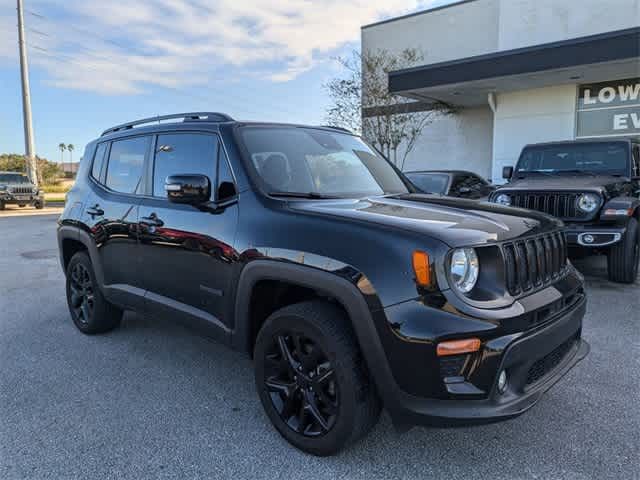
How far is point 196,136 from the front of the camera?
3379 mm

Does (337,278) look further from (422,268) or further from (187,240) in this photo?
(187,240)

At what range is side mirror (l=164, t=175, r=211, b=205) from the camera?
9.58 ft

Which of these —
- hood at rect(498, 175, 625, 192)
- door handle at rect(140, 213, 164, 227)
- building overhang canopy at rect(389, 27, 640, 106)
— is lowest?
door handle at rect(140, 213, 164, 227)

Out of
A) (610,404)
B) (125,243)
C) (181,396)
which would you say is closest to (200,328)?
(181,396)

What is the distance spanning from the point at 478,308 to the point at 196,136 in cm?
224

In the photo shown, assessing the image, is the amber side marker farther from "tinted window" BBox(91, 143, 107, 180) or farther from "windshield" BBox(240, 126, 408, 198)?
"tinted window" BBox(91, 143, 107, 180)

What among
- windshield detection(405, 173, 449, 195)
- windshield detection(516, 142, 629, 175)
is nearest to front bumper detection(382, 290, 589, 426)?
windshield detection(516, 142, 629, 175)

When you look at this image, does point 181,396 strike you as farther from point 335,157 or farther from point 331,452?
point 335,157

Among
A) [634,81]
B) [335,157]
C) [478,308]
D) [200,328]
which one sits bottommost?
[200,328]

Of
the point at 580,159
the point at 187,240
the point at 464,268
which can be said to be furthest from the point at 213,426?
the point at 580,159

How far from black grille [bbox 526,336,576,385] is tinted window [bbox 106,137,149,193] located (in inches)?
121

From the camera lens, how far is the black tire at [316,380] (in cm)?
234

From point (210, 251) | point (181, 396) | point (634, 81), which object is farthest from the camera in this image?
point (634, 81)

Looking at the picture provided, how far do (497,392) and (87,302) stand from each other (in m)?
3.80
